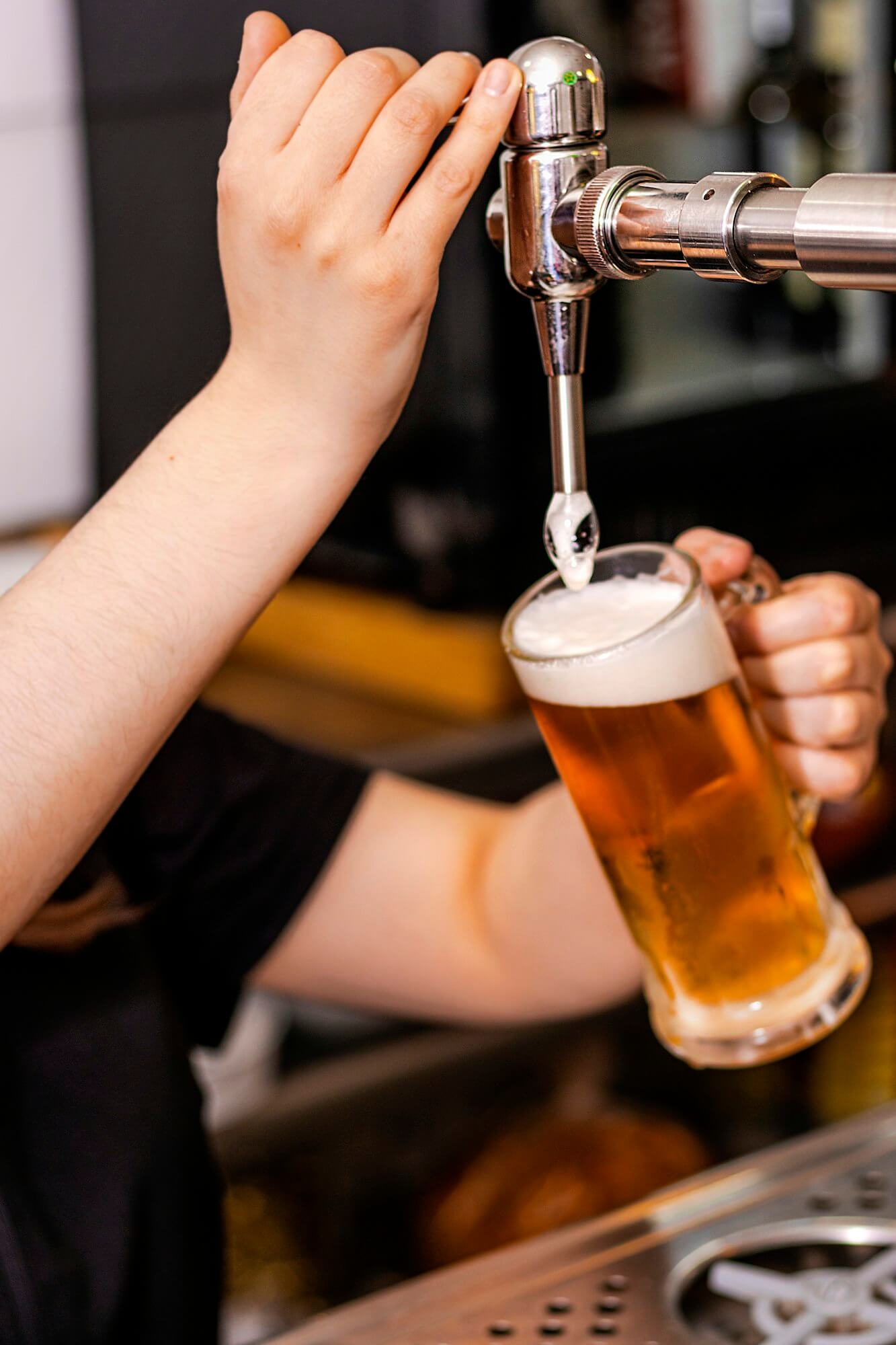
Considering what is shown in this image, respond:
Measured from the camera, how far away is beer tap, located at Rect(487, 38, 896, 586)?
0.52 m

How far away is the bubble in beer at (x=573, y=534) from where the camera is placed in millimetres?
673

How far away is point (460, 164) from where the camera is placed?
61 centimetres

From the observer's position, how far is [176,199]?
1.83m

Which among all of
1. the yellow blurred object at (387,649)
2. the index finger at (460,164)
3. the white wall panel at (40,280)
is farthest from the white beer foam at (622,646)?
the yellow blurred object at (387,649)

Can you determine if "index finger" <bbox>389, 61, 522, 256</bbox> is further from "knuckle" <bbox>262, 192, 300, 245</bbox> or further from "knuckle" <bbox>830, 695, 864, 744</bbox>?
"knuckle" <bbox>830, 695, 864, 744</bbox>

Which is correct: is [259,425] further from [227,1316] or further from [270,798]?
[227,1316]

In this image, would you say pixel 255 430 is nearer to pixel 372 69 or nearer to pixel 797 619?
pixel 372 69

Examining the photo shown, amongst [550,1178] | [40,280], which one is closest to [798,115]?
[40,280]

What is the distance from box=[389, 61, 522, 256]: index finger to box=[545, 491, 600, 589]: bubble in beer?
4.7 inches

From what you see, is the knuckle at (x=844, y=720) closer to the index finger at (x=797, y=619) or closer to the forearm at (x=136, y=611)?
the index finger at (x=797, y=619)

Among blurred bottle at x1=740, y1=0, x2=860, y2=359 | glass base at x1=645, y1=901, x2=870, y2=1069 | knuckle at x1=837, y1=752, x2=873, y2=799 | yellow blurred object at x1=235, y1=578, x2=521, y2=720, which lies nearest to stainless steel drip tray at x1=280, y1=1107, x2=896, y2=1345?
glass base at x1=645, y1=901, x2=870, y2=1069

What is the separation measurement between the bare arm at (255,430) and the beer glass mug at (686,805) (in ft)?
0.52

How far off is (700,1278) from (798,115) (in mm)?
1815

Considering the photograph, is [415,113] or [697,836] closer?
[415,113]
